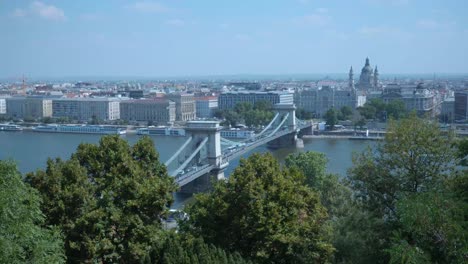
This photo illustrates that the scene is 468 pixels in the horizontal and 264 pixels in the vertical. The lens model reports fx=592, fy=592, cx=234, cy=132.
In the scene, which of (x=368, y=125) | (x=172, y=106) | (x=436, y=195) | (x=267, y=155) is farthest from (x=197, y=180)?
(x=172, y=106)

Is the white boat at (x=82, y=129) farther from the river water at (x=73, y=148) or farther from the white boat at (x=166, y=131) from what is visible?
the white boat at (x=166, y=131)

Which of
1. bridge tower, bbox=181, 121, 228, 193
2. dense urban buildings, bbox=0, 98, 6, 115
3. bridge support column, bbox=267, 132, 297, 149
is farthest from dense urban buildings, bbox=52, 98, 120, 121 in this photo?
bridge tower, bbox=181, 121, 228, 193

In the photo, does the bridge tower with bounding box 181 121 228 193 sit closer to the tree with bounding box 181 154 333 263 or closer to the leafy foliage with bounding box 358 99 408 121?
the tree with bounding box 181 154 333 263

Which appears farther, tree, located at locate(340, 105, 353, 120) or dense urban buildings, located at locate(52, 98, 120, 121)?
dense urban buildings, located at locate(52, 98, 120, 121)

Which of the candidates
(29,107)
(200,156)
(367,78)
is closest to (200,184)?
(200,156)

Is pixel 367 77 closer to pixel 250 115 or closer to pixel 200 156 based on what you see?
pixel 250 115

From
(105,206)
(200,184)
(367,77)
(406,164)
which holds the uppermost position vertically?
(367,77)
